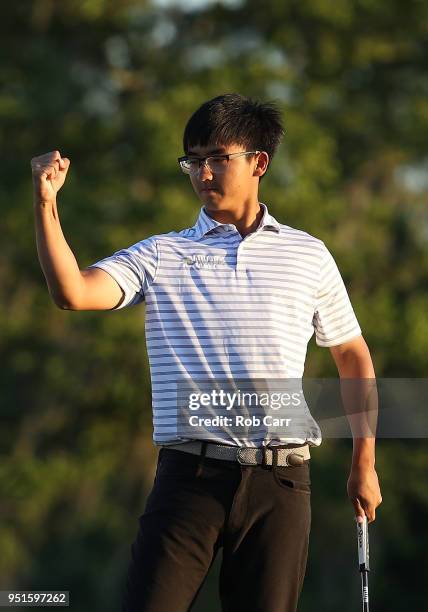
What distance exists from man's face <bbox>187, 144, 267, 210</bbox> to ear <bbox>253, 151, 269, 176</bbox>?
0.20 ft

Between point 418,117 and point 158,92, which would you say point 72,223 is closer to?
point 158,92

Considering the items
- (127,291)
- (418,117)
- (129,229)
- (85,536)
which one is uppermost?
(418,117)

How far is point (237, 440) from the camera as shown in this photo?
4016 millimetres

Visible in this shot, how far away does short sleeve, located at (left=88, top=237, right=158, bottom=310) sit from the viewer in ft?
13.4

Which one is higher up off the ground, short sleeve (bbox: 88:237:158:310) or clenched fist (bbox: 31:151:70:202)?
clenched fist (bbox: 31:151:70:202)

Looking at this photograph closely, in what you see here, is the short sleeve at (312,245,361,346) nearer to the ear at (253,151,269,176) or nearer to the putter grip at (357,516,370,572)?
the ear at (253,151,269,176)

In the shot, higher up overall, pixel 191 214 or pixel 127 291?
pixel 191 214

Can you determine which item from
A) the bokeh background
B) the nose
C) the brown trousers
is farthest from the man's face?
the bokeh background

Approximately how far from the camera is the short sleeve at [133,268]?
4.07 meters

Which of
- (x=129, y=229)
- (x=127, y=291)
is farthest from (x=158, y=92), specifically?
(x=127, y=291)

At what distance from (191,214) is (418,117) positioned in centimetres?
372

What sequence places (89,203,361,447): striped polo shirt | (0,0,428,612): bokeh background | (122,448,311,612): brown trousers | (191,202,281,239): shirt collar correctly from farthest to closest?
(0,0,428,612): bokeh background
(191,202,281,239): shirt collar
(89,203,361,447): striped polo shirt
(122,448,311,612): brown trousers

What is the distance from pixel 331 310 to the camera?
14.3 feet

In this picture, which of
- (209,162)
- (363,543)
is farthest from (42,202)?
(363,543)
